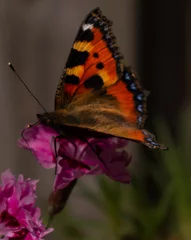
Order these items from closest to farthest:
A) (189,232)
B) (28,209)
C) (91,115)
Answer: (28,209)
(91,115)
(189,232)

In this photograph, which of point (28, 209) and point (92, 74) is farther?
point (92, 74)

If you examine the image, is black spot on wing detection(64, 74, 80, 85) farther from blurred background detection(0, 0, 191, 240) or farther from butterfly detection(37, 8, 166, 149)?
blurred background detection(0, 0, 191, 240)


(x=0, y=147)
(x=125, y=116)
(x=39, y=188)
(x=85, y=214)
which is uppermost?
(x=125, y=116)

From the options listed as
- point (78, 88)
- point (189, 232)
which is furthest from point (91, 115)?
point (189, 232)

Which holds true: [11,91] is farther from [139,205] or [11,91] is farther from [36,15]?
[139,205]

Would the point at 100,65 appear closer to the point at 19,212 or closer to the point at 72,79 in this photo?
the point at 72,79

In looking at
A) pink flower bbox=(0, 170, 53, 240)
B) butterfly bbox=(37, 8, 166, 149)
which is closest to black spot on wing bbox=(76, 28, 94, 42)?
butterfly bbox=(37, 8, 166, 149)
